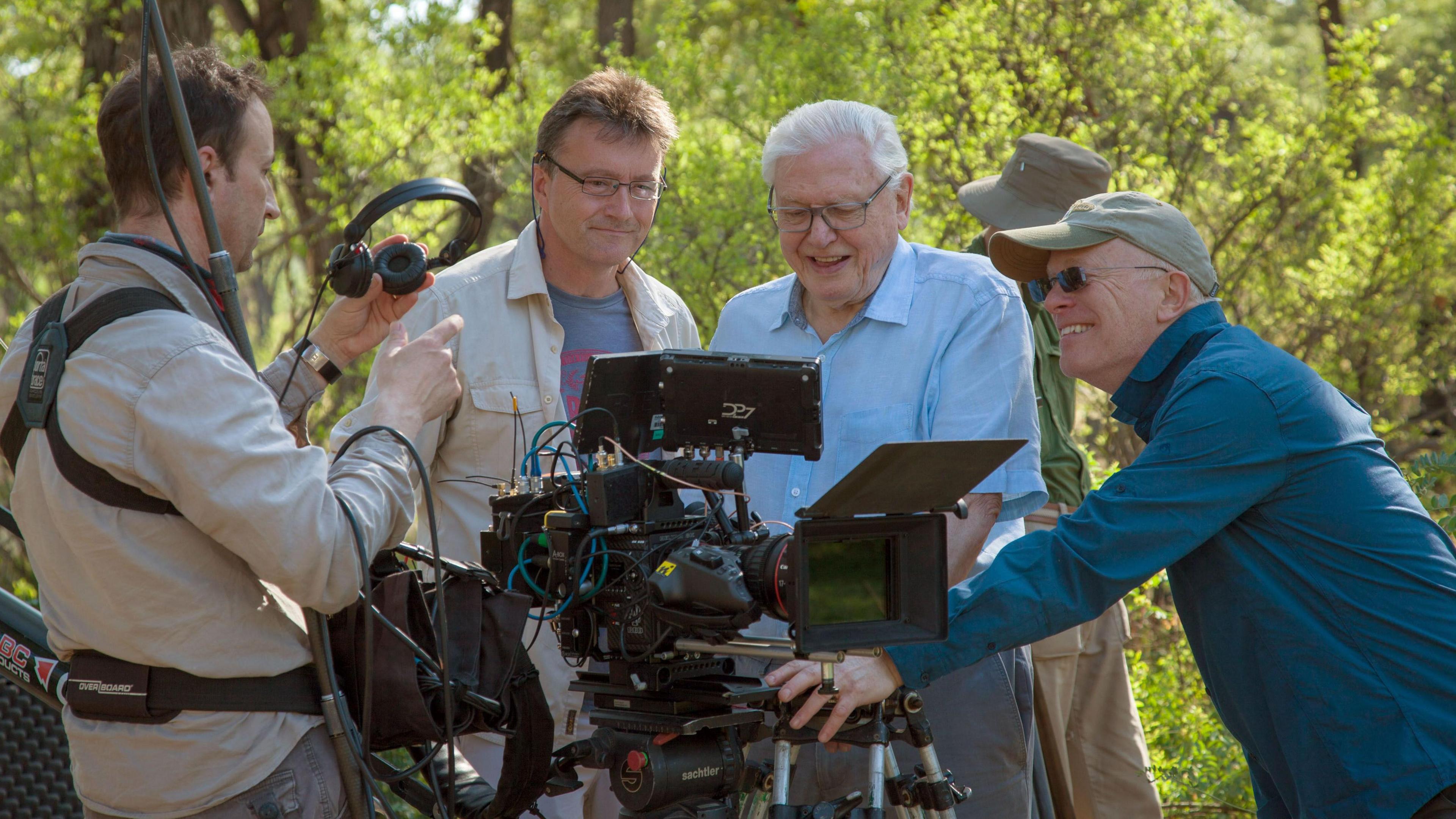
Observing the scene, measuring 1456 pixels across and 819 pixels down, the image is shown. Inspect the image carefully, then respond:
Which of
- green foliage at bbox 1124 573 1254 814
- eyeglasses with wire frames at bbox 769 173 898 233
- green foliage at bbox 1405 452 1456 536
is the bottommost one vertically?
green foliage at bbox 1124 573 1254 814

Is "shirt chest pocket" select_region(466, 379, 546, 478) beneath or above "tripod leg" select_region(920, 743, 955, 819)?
above

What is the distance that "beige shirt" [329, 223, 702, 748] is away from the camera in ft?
9.31

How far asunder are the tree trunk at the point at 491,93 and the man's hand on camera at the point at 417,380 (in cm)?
448

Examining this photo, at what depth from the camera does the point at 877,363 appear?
265 centimetres

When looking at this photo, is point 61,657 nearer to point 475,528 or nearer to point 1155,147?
point 475,528

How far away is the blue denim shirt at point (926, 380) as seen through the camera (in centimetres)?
253

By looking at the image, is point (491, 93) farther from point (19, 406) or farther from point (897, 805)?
point (897, 805)

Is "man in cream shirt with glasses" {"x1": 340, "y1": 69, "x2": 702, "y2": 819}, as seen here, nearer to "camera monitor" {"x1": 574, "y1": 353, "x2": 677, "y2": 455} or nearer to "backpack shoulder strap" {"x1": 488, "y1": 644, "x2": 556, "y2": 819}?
"backpack shoulder strap" {"x1": 488, "y1": 644, "x2": 556, "y2": 819}

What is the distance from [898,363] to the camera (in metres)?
2.62

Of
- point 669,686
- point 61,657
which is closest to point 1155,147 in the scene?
point 669,686

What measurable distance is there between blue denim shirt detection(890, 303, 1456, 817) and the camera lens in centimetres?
31

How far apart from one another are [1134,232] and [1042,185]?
2003 millimetres

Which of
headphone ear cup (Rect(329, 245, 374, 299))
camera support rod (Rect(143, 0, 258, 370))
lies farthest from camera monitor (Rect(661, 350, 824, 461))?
camera support rod (Rect(143, 0, 258, 370))

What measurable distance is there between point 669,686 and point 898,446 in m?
0.67
